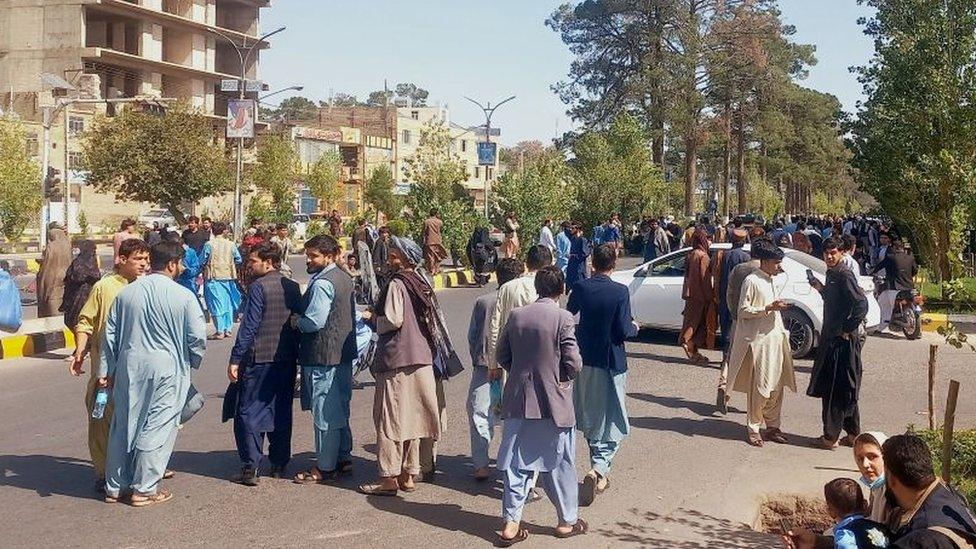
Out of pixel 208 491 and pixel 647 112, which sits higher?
pixel 647 112

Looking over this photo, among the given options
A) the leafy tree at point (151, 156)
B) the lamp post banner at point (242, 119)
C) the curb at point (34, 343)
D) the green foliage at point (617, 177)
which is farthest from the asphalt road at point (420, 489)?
the leafy tree at point (151, 156)

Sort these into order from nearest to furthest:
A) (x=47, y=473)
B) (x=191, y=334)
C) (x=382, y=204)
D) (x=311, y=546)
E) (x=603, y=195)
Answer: (x=311, y=546)
(x=191, y=334)
(x=47, y=473)
(x=603, y=195)
(x=382, y=204)

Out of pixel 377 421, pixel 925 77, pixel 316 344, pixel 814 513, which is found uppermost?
pixel 925 77

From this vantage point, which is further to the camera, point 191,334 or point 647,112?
point 647,112

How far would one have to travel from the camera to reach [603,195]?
42219 mm

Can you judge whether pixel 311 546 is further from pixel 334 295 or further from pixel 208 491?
pixel 334 295

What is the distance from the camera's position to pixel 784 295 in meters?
13.9

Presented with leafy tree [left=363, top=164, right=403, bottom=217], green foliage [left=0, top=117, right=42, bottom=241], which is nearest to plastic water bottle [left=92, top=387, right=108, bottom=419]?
green foliage [left=0, top=117, right=42, bottom=241]

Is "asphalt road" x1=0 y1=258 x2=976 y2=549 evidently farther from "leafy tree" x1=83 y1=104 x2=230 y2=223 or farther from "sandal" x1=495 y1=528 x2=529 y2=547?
"leafy tree" x1=83 y1=104 x2=230 y2=223

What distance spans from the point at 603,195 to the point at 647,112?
8.82m

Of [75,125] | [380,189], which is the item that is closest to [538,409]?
[75,125]

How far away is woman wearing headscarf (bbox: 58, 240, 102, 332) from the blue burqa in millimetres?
5992

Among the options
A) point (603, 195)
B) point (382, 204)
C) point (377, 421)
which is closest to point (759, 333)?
point (377, 421)

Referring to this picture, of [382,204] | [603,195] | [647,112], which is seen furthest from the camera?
[382,204]
